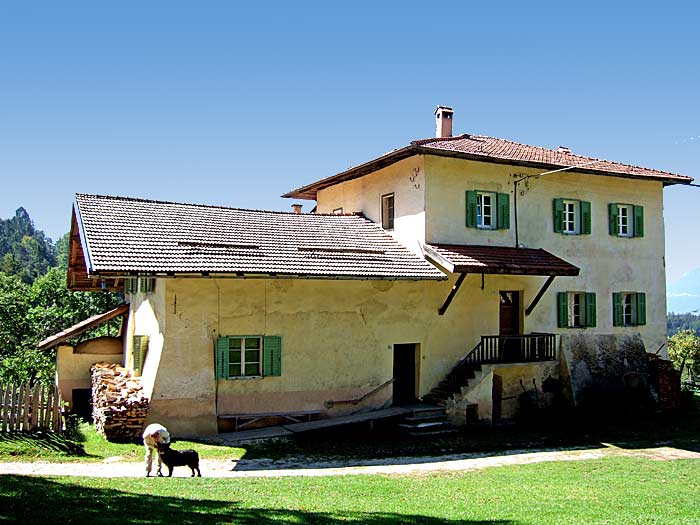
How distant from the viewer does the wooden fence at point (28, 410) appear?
1425 cm

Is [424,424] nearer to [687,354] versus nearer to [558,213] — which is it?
[558,213]

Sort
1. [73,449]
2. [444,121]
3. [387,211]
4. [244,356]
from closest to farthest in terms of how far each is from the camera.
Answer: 1. [73,449]
2. [244,356]
3. [387,211]
4. [444,121]

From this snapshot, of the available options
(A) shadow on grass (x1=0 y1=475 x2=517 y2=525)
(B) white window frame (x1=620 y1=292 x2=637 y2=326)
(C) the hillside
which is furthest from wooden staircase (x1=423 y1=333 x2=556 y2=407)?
(C) the hillside

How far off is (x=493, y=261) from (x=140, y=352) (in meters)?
10.4

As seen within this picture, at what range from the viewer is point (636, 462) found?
14.6 metres

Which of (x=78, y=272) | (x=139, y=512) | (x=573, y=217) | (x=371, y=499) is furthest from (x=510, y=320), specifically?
(x=139, y=512)

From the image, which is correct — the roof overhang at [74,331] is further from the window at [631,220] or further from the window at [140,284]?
the window at [631,220]

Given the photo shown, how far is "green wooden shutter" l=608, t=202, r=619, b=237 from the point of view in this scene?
22.7m

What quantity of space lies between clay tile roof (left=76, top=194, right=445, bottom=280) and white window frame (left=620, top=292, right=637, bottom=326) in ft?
29.5

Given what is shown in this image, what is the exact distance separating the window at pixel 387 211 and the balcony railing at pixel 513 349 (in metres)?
4.93

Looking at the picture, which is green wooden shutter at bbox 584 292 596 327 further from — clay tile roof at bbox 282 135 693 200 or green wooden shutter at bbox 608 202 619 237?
clay tile roof at bbox 282 135 693 200

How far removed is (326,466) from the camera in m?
13.4

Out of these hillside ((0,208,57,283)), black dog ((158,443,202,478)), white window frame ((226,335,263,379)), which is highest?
hillside ((0,208,57,283))

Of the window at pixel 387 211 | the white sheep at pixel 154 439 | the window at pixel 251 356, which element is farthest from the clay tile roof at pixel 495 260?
the white sheep at pixel 154 439
